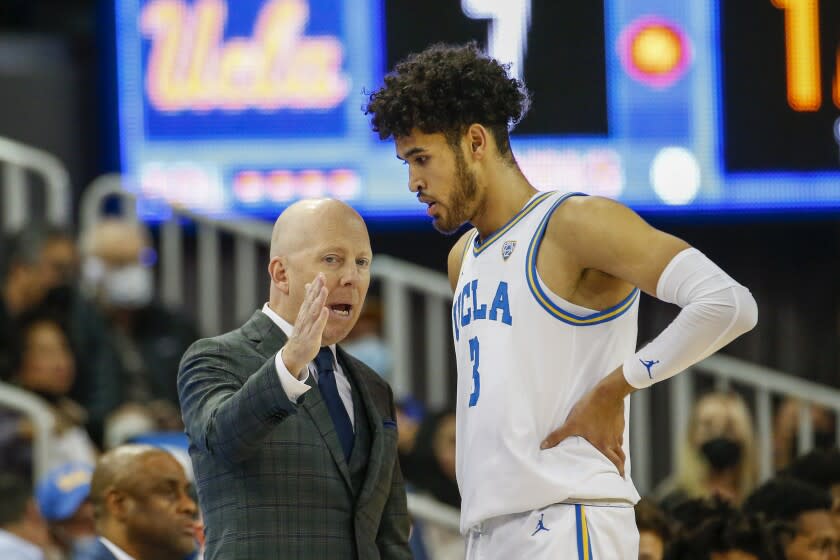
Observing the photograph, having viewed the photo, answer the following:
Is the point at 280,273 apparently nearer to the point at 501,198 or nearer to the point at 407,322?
the point at 501,198

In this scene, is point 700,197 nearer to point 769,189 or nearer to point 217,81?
point 769,189

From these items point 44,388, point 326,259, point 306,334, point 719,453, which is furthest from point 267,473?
point 719,453

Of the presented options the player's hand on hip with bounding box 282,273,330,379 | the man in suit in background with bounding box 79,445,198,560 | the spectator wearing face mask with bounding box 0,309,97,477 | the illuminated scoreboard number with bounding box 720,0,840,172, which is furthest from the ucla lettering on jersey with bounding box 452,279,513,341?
the illuminated scoreboard number with bounding box 720,0,840,172

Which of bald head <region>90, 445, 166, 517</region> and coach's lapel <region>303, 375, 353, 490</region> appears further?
bald head <region>90, 445, 166, 517</region>

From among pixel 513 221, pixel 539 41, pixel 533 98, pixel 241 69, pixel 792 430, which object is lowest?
pixel 792 430

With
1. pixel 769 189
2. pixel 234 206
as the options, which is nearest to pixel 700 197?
pixel 769 189

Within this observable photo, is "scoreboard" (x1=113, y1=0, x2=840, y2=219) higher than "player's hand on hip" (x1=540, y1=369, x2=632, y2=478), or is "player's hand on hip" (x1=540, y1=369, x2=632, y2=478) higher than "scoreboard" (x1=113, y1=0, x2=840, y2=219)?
"scoreboard" (x1=113, y1=0, x2=840, y2=219)

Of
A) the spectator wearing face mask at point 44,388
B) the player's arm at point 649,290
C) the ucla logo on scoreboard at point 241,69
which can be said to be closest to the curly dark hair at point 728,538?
the player's arm at point 649,290

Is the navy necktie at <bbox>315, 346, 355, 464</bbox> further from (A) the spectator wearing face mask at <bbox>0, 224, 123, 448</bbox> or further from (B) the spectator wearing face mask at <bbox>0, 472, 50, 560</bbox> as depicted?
(A) the spectator wearing face mask at <bbox>0, 224, 123, 448</bbox>

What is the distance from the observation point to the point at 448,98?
4.17 metres

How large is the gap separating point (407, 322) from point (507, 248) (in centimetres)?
471

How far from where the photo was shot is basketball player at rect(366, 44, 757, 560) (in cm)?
388

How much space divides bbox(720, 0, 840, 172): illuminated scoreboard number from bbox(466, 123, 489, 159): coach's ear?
6.54m

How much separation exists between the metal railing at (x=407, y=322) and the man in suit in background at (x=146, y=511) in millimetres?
3348
